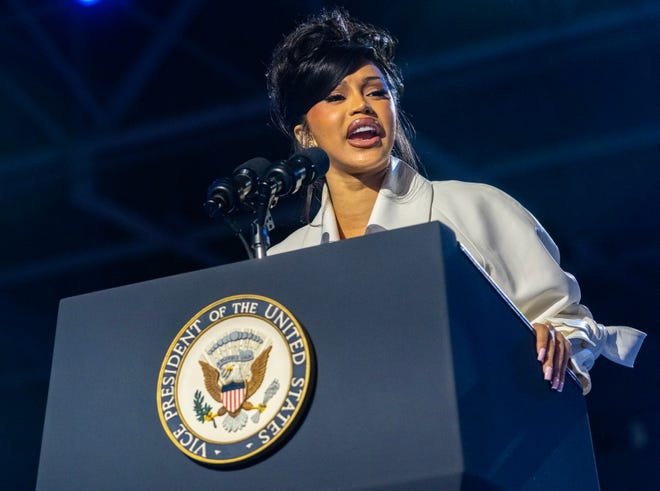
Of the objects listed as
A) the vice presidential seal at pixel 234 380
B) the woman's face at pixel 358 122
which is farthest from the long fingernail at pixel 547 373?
the woman's face at pixel 358 122

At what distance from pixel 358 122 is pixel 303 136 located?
229mm

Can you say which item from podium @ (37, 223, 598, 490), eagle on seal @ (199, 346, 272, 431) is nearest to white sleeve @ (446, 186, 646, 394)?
podium @ (37, 223, 598, 490)

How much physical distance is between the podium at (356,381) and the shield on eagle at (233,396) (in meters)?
0.07

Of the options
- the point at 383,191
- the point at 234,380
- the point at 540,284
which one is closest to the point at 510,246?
the point at 540,284

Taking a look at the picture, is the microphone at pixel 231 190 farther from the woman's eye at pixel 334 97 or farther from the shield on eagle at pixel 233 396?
the woman's eye at pixel 334 97

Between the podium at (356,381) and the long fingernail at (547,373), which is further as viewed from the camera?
the long fingernail at (547,373)

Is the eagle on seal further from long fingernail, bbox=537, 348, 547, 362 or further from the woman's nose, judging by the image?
the woman's nose

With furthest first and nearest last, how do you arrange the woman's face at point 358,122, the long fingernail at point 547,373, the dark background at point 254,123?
the dark background at point 254,123
the woman's face at point 358,122
the long fingernail at point 547,373

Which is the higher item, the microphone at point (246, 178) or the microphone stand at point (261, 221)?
the microphone at point (246, 178)

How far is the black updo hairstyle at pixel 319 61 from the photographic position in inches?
78.0

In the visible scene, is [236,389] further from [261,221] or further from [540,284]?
[540,284]

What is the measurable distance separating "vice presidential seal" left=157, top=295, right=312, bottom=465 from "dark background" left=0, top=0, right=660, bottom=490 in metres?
2.81

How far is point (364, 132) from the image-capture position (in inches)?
75.3

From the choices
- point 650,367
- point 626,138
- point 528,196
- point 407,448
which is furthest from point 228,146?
point 407,448
